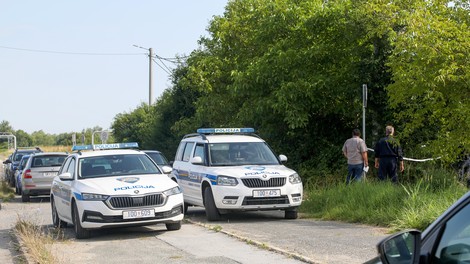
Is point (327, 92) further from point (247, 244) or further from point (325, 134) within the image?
point (247, 244)

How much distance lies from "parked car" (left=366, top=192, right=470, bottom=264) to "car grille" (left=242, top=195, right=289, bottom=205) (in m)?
11.7

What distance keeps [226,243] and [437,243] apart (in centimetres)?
887

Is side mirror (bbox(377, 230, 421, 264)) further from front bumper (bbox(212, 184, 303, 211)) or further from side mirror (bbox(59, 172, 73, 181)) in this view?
front bumper (bbox(212, 184, 303, 211))

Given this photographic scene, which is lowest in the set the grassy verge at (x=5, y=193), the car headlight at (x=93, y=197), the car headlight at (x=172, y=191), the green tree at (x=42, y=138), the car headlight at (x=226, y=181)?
the grassy verge at (x=5, y=193)

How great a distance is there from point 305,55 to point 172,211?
10.6 metres

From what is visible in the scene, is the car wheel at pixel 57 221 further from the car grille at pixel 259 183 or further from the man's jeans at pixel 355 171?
the man's jeans at pixel 355 171

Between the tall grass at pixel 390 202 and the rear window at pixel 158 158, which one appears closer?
the tall grass at pixel 390 202

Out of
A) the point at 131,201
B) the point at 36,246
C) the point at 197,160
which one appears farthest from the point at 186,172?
the point at 36,246

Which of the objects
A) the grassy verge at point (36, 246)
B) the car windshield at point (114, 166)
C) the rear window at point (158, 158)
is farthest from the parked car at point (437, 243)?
the rear window at point (158, 158)

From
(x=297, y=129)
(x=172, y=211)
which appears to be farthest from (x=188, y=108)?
(x=172, y=211)

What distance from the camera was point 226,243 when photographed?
37.9 ft

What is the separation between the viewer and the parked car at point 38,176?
23938 millimetres

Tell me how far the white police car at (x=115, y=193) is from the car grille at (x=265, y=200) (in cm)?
165

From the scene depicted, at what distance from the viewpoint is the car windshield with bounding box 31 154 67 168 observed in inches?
967
